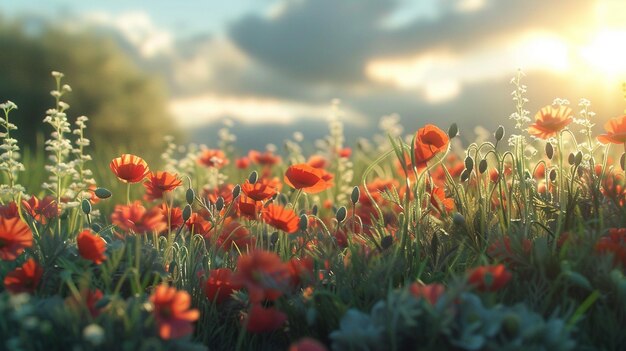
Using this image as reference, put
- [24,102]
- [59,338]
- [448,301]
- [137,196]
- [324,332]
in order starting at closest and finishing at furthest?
[448,301] < [59,338] < [324,332] < [137,196] < [24,102]

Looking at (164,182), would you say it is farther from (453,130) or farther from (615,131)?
(615,131)

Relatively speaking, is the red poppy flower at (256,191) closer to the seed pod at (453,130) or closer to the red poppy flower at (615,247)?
the seed pod at (453,130)

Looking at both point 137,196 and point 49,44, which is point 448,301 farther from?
point 49,44

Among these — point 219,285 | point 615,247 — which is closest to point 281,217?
point 219,285

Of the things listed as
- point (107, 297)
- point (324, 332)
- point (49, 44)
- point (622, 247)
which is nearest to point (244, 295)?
point (324, 332)

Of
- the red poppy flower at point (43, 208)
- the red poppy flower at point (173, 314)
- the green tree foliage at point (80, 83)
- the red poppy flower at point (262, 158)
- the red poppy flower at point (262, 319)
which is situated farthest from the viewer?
the green tree foliage at point (80, 83)

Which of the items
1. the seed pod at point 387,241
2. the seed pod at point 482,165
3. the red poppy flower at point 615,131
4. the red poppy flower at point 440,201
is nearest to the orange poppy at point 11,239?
the seed pod at point 387,241

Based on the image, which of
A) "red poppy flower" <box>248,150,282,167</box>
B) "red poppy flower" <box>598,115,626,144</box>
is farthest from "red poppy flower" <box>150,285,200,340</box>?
"red poppy flower" <box>248,150,282,167</box>
